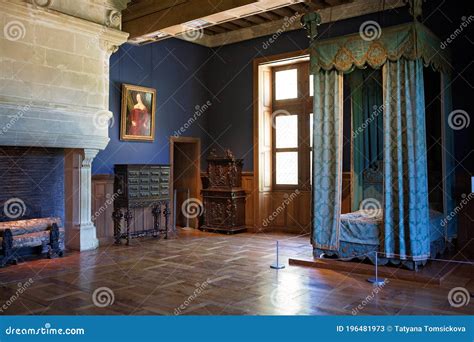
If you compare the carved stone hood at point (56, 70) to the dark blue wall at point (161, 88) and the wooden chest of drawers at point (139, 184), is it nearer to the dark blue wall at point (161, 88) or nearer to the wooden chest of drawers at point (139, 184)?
the wooden chest of drawers at point (139, 184)

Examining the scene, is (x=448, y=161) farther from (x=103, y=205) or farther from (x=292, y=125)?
(x=103, y=205)

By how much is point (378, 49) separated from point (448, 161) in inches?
85.1

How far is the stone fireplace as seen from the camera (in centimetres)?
606

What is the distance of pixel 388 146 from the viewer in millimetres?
5379

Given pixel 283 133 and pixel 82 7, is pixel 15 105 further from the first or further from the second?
pixel 283 133

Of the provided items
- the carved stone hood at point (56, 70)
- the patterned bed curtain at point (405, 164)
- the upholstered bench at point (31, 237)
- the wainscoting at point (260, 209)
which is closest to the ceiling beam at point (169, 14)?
the carved stone hood at point (56, 70)

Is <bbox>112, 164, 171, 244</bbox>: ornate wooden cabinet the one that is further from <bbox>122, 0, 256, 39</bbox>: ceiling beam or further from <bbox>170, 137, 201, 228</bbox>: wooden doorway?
<bbox>122, 0, 256, 39</bbox>: ceiling beam

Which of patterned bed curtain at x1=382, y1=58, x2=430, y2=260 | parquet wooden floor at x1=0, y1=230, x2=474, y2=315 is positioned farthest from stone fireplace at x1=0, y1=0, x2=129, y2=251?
patterned bed curtain at x1=382, y1=58, x2=430, y2=260

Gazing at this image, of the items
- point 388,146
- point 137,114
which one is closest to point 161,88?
point 137,114

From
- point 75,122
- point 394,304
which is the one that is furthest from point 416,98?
point 75,122

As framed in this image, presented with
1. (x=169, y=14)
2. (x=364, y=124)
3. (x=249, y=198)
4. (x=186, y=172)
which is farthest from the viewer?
(x=186, y=172)

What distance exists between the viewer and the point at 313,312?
156 inches

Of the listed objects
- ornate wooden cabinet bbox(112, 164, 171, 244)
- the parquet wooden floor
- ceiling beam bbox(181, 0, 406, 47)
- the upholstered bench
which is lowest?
the parquet wooden floor

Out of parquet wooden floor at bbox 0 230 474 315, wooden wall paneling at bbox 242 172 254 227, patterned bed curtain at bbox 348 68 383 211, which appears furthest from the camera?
wooden wall paneling at bbox 242 172 254 227
